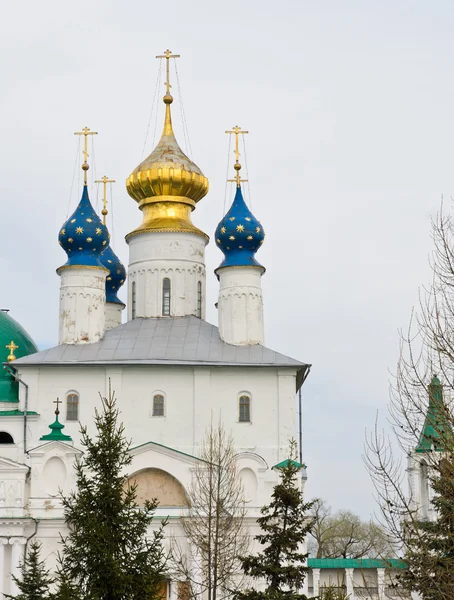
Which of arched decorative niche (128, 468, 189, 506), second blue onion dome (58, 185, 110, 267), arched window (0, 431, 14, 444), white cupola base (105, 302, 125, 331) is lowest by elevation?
arched decorative niche (128, 468, 189, 506)

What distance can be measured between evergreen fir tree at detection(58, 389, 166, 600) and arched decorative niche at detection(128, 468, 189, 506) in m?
16.5

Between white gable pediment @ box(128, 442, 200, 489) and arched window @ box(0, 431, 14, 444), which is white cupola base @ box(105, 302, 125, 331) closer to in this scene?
arched window @ box(0, 431, 14, 444)

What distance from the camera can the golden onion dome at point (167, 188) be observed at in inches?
1491

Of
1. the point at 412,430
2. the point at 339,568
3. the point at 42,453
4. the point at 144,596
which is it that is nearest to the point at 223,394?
the point at 42,453

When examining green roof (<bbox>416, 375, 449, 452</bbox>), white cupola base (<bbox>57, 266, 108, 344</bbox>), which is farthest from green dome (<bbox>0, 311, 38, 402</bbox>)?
green roof (<bbox>416, 375, 449, 452</bbox>)

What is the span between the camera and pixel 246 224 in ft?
116

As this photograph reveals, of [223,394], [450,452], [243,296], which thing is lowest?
[450,452]

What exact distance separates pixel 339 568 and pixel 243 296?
32.6 feet

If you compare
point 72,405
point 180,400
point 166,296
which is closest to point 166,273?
point 166,296

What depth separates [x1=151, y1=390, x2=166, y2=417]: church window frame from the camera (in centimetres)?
3312

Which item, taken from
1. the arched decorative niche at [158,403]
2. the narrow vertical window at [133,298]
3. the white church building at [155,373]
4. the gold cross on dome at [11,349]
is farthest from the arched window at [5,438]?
the narrow vertical window at [133,298]

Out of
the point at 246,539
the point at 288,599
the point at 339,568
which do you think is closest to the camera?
the point at 288,599

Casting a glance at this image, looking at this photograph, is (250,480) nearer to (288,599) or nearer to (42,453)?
(42,453)

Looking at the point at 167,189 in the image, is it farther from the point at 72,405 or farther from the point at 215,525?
the point at 215,525
